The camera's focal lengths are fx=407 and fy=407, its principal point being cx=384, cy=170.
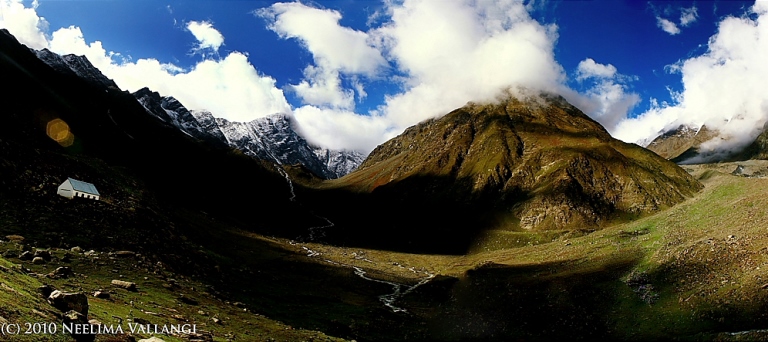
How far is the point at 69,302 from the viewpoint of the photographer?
21422 mm

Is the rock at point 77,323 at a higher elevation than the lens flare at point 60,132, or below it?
below

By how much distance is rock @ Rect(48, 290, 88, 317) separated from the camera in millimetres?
21188

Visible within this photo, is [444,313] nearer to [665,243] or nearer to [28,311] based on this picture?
[665,243]

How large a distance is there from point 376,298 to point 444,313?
1861 centimetres

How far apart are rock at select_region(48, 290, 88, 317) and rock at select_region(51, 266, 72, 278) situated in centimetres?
1442

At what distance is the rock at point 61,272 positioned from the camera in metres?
33.2

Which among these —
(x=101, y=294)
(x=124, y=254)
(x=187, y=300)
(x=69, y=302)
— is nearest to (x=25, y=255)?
(x=101, y=294)

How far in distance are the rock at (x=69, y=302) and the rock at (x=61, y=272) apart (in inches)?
568

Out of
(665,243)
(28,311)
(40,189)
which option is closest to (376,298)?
(665,243)

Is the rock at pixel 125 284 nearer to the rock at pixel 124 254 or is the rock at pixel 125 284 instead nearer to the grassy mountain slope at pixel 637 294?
the rock at pixel 124 254

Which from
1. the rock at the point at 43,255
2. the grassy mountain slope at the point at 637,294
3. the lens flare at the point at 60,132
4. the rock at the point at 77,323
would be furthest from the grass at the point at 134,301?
the lens flare at the point at 60,132

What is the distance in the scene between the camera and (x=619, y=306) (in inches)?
2051

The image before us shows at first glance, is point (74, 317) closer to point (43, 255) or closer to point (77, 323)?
point (77, 323)

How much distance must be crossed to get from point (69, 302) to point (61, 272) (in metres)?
16.3
